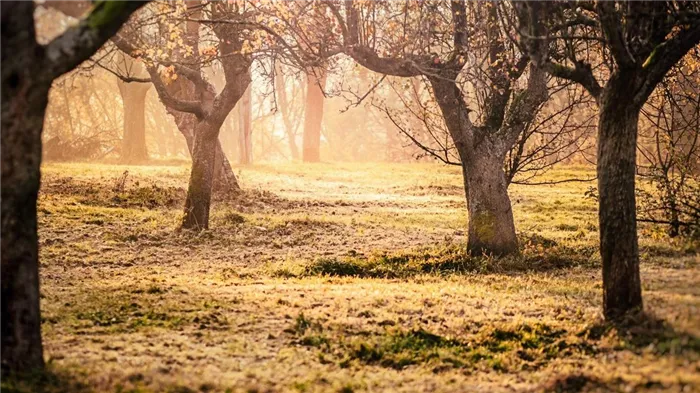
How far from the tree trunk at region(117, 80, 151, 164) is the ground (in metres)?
17.8

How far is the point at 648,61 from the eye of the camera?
25.3 ft

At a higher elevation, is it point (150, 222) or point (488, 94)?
point (488, 94)

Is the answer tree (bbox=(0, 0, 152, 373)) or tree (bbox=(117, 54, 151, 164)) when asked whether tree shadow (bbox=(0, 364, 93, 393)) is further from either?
tree (bbox=(117, 54, 151, 164))

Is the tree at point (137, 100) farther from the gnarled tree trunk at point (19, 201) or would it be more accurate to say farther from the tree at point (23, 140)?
the gnarled tree trunk at point (19, 201)

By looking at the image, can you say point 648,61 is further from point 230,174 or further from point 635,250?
point 230,174

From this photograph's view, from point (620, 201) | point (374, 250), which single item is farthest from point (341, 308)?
point (374, 250)

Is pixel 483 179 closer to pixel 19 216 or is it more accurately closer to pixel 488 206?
pixel 488 206

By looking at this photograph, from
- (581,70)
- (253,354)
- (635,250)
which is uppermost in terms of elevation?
(581,70)

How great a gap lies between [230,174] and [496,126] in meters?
11.7

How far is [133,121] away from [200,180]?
2153 centimetres

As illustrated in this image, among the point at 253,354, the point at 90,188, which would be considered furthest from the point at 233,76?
the point at 253,354

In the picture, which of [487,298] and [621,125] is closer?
[621,125]

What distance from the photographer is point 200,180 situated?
16.1 meters

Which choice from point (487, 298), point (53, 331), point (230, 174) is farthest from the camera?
point (230, 174)
